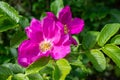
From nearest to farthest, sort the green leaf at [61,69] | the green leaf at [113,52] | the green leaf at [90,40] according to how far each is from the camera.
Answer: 1. the green leaf at [61,69]
2. the green leaf at [113,52]
3. the green leaf at [90,40]

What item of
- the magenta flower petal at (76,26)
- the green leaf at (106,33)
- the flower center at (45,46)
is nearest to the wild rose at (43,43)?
the flower center at (45,46)

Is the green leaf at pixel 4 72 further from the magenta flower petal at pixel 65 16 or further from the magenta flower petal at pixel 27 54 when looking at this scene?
the magenta flower petal at pixel 65 16

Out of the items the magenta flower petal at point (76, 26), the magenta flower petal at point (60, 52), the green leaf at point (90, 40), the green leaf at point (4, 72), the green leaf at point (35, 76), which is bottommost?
the green leaf at point (35, 76)

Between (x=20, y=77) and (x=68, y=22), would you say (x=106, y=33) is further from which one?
(x=20, y=77)

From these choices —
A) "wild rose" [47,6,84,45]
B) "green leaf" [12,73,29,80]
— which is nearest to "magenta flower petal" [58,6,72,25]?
"wild rose" [47,6,84,45]

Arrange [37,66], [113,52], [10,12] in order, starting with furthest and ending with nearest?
[10,12] → [113,52] → [37,66]

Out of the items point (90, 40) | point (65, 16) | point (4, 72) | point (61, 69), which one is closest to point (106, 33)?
point (90, 40)

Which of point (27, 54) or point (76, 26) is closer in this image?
point (27, 54)

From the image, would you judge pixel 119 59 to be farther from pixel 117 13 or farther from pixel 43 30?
pixel 117 13
